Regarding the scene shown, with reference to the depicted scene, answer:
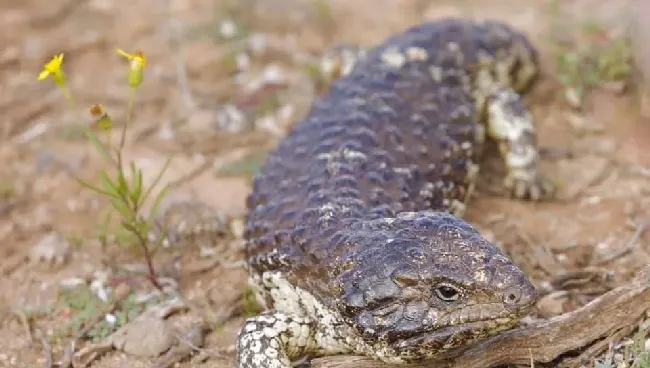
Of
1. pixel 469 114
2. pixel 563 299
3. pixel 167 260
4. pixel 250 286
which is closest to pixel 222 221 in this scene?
pixel 167 260

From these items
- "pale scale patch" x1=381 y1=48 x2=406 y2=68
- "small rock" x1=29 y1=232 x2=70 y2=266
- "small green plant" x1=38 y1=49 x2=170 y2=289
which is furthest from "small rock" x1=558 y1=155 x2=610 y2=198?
"small rock" x1=29 y1=232 x2=70 y2=266

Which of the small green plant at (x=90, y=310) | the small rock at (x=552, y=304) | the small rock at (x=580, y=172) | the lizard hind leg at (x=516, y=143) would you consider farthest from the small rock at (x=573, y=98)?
the small green plant at (x=90, y=310)

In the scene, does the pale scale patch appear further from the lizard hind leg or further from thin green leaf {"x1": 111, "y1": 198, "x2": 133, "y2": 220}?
thin green leaf {"x1": 111, "y1": 198, "x2": 133, "y2": 220}

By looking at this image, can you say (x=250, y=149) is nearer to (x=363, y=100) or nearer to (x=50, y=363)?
(x=363, y=100)

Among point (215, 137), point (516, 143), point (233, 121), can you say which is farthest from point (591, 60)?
point (215, 137)

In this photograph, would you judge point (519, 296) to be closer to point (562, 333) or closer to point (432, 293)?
point (432, 293)
